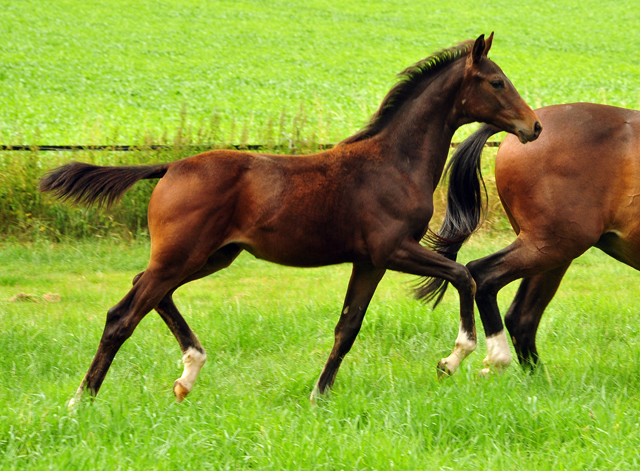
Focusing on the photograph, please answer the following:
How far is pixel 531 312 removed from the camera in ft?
15.9

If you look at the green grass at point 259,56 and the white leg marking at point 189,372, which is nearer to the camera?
the white leg marking at point 189,372

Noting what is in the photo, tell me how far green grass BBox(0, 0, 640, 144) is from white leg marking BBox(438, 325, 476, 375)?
6.89 metres

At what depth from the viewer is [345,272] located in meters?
8.41

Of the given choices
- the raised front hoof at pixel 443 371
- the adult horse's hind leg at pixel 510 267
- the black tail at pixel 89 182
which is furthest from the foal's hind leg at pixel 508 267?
the black tail at pixel 89 182

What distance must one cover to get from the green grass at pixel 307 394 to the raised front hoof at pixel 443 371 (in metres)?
0.06

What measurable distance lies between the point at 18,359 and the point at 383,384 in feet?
8.07

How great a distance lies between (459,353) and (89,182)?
237 centimetres

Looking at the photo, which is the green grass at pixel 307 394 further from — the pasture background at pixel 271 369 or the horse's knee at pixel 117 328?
the horse's knee at pixel 117 328

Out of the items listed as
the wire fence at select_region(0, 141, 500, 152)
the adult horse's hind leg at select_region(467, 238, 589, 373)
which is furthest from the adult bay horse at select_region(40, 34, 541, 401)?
the wire fence at select_region(0, 141, 500, 152)

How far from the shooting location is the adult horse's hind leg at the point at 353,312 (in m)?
4.26

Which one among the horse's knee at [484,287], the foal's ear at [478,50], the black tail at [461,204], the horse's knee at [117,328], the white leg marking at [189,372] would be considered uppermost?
the foal's ear at [478,50]

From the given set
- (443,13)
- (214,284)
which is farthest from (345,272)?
(443,13)

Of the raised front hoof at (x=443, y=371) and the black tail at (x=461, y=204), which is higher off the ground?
the black tail at (x=461, y=204)

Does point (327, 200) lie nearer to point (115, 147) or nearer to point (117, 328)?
point (117, 328)
